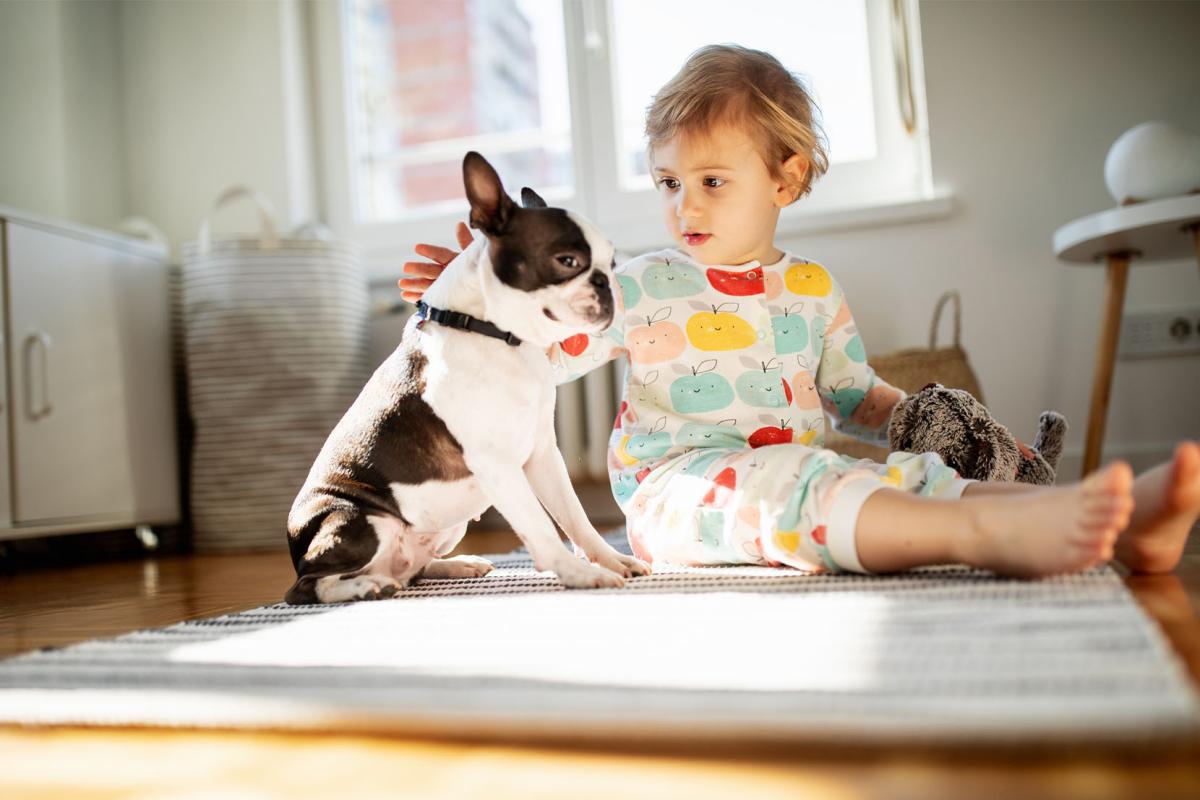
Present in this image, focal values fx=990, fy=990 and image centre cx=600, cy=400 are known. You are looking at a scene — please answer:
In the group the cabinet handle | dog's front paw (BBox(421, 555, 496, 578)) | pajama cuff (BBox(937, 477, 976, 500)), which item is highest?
the cabinet handle

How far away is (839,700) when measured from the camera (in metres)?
0.60

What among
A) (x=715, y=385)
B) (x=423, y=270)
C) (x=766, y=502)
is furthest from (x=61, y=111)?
(x=766, y=502)

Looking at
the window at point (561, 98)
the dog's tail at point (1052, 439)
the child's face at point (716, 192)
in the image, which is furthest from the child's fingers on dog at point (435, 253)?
the window at point (561, 98)

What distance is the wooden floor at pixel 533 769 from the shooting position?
0.51 m

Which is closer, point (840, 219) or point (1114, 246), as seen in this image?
point (1114, 246)

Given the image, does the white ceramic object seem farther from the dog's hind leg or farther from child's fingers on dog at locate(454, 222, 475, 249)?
the dog's hind leg

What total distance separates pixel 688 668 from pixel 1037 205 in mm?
2207

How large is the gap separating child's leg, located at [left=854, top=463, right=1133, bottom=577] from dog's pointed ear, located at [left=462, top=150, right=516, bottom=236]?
516 mm

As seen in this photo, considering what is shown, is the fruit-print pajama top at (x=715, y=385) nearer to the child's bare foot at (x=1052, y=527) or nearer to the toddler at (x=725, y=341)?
the toddler at (x=725, y=341)

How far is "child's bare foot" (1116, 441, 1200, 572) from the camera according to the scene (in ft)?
3.03

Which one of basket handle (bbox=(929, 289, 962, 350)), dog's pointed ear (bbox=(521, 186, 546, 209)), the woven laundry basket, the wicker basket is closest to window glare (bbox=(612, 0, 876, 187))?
basket handle (bbox=(929, 289, 962, 350))

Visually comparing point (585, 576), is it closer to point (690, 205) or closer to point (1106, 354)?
point (690, 205)

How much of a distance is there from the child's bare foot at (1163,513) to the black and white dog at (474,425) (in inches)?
21.4

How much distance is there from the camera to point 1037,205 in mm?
2527
